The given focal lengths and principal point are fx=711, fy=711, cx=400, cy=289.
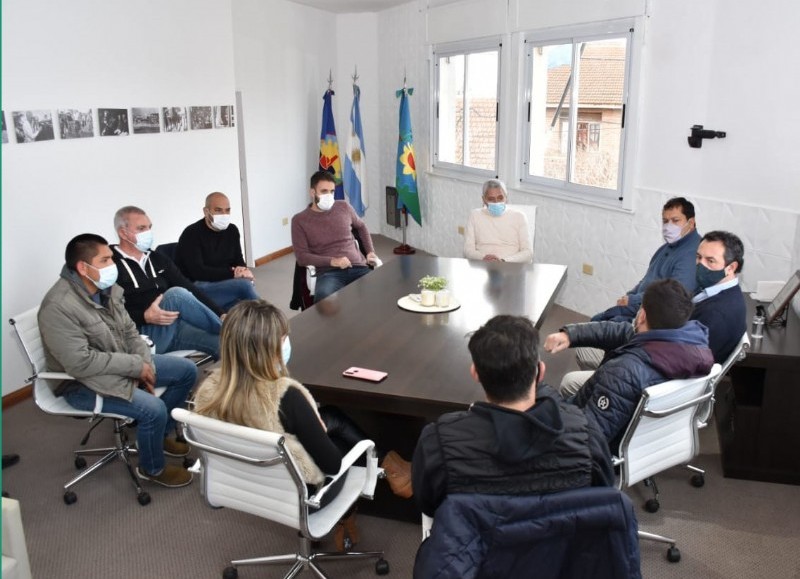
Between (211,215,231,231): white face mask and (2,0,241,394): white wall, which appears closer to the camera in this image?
(2,0,241,394): white wall

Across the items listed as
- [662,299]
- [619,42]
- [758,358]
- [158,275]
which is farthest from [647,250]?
[158,275]

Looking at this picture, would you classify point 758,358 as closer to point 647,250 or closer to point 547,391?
point 547,391

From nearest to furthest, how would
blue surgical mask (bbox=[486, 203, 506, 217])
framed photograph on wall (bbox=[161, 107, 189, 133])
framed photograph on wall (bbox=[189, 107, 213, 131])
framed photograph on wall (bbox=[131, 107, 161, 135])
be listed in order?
blue surgical mask (bbox=[486, 203, 506, 217]) < framed photograph on wall (bbox=[131, 107, 161, 135]) < framed photograph on wall (bbox=[161, 107, 189, 133]) < framed photograph on wall (bbox=[189, 107, 213, 131])

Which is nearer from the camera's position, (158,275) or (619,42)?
(158,275)

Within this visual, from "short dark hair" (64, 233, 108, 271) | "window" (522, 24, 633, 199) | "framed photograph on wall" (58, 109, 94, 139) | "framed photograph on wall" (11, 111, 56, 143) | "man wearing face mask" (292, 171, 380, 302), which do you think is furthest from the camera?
"window" (522, 24, 633, 199)

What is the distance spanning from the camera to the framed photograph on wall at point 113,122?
201 inches

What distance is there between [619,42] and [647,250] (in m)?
1.72

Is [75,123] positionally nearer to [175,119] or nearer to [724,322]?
[175,119]

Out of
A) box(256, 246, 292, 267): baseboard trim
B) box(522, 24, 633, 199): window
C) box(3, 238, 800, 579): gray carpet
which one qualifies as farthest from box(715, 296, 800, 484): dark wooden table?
box(256, 246, 292, 267): baseboard trim

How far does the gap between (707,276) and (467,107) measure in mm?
4998

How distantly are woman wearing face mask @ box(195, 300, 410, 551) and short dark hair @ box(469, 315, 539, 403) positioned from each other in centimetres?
79

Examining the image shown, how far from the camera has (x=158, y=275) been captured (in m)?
4.34

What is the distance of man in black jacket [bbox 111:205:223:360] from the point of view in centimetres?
413

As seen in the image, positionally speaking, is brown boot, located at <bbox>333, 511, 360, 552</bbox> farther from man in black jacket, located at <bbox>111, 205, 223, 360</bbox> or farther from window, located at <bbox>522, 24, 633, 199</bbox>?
window, located at <bbox>522, 24, 633, 199</bbox>
